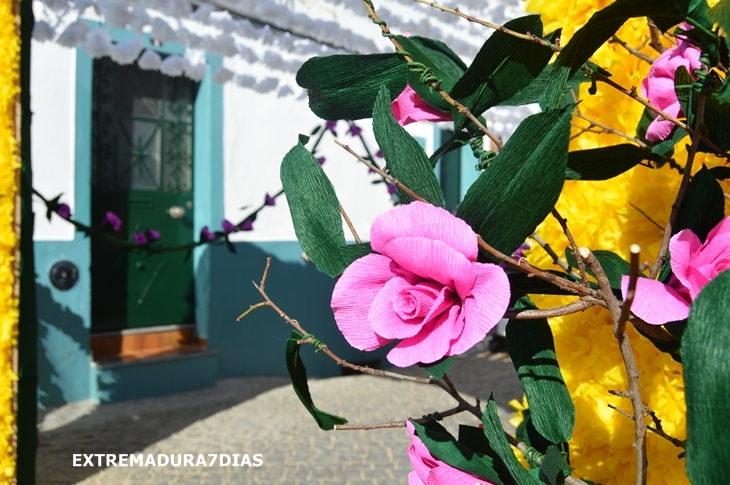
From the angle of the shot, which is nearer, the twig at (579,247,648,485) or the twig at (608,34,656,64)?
the twig at (579,247,648,485)

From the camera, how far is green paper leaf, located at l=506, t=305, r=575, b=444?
1.69 ft

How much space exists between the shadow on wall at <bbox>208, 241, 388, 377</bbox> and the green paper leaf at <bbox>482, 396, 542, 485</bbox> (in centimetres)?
536

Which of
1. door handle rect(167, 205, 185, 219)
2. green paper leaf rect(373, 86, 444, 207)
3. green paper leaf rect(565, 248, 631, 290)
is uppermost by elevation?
green paper leaf rect(373, 86, 444, 207)

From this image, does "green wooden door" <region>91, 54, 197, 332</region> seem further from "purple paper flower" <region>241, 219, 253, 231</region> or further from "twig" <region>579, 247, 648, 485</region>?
"twig" <region>579, 247, 648, 485</region>

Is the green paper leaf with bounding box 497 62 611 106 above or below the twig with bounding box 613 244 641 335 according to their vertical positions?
above

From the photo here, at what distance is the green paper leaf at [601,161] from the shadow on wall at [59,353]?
5.05 meters

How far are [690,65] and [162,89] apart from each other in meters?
5.65

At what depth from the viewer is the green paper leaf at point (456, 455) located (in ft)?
1.68

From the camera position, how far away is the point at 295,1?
20.1 ft

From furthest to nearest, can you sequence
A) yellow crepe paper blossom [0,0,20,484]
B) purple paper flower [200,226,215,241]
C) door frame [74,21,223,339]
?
door frame [74,21,223,339] → purple paper flower [200,226,215,241] → yellow crepe paper blossom [0,0,20,484]

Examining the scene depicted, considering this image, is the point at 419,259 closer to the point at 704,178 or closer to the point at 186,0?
the point at 704,178

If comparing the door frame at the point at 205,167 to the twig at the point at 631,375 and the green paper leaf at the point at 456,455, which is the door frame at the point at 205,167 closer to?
the green paper leaf at the point at 456,455

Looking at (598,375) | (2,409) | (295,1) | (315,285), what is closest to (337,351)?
(315,285)

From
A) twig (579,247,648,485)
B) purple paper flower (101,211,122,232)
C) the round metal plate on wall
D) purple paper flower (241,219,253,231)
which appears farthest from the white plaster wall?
twig (579,247,648,485)
